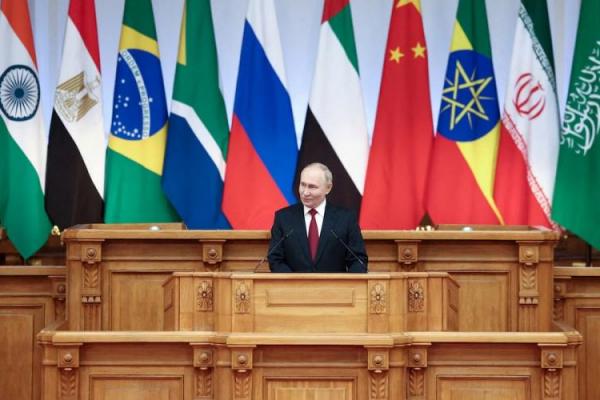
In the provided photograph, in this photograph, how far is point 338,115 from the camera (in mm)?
8383

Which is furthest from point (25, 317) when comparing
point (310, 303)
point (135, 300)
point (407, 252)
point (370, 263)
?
point (310, 303)

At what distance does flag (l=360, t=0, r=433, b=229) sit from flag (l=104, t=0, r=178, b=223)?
4.65 feet

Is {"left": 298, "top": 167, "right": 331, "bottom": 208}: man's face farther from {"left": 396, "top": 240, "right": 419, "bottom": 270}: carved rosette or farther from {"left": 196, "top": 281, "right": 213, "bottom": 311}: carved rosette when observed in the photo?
{"left": 396, "top": 240, "right": 419, "bottom": 270}: carved rosette

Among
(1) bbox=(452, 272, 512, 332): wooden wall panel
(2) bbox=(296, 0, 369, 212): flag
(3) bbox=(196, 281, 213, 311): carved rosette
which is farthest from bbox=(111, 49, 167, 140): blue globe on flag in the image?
(3) bbox=(196, 281, 213, 311): carved rosette

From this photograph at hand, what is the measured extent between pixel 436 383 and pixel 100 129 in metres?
3.59

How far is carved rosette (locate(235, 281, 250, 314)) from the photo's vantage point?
5.54m

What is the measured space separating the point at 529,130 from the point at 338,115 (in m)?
1.30

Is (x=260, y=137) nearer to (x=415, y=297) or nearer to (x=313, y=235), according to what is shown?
(x=313, y=235)

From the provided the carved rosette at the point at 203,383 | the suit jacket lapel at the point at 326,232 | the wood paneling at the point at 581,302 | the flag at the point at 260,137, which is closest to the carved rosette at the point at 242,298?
the carved rosette at the point at 203,383

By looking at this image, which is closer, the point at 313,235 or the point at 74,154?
the point at 313,235

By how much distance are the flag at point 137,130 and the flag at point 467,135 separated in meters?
1.87

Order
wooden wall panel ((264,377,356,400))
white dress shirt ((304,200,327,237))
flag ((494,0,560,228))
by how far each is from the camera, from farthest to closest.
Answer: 1. flag ((494,0,560,228))
2. white dress shirt ((304,200,327,237))
3. wooden wall panel ((264,377,356,400))

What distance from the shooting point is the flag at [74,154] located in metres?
8.27

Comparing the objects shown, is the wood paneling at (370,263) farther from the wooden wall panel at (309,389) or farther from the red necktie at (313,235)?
the wooden wall panel at (309,389)
